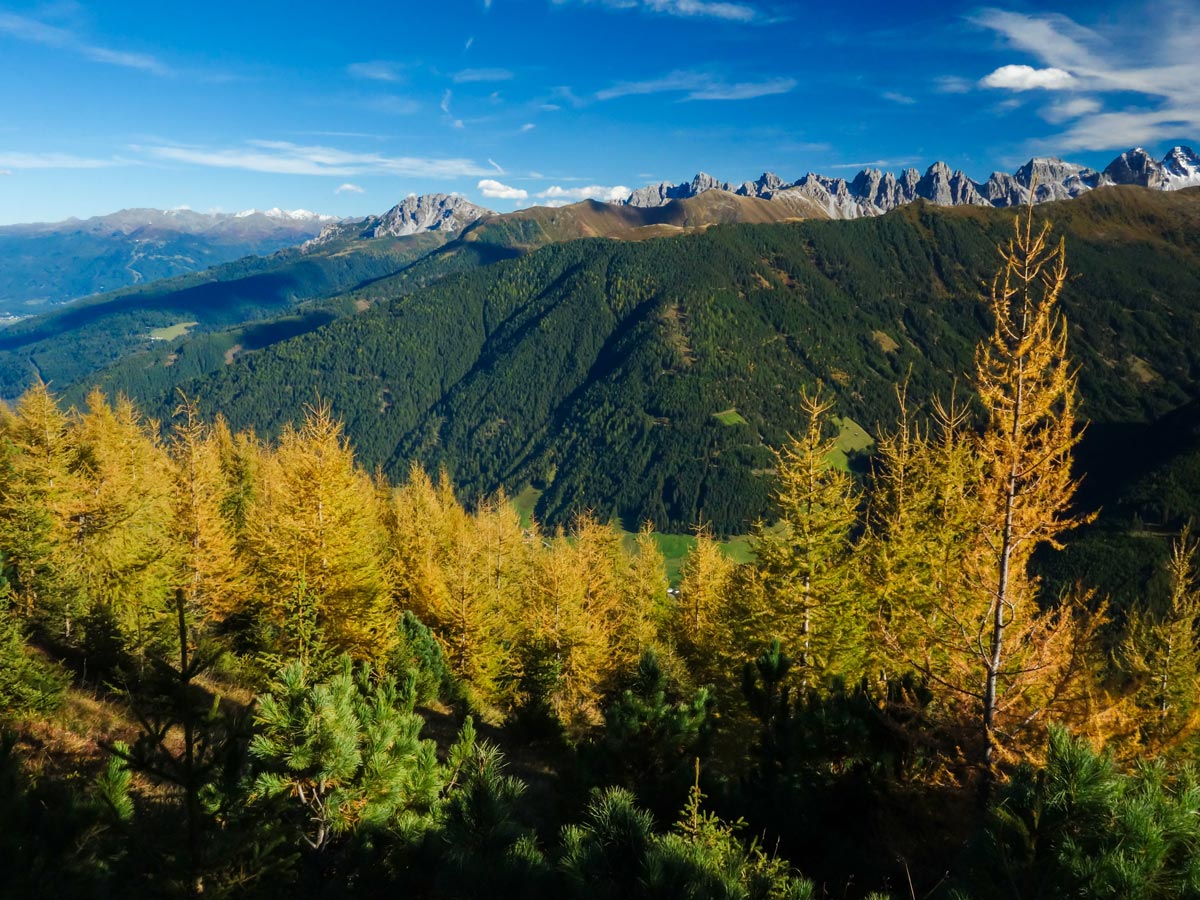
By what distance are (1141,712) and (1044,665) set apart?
1836mm

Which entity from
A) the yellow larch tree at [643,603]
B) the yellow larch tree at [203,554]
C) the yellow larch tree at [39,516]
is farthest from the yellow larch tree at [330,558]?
the yellow larch tree at [643,603]

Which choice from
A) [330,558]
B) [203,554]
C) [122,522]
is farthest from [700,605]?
[122,522]

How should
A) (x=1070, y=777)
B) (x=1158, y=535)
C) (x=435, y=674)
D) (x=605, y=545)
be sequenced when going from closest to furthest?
(x=1070, y=777)
(x=435, y=674)
(x=605, y=545)
(x=1158, y=535)

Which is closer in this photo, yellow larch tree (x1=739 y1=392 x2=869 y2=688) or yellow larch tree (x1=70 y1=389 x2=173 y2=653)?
yellow larch tree (x1=739 y1=392 x2=869 y2=688)

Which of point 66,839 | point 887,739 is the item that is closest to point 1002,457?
point 887,739

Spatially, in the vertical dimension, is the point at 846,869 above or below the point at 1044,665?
below

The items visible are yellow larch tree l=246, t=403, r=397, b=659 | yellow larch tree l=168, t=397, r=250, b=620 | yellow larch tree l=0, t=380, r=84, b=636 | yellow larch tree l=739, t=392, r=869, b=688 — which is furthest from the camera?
yellow larch tree l=168, t=397, r=250, b=620

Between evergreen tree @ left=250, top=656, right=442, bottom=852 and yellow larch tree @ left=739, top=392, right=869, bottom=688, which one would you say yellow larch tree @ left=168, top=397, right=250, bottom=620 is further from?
yellow larch tree @ left=739, top=392, right=869, bottom=688

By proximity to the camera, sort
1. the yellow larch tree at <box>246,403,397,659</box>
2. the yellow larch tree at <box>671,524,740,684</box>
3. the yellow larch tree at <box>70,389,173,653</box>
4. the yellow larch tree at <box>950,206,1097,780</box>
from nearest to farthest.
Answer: the yellow larch tree at <box>950,206,1097,780</box>, the yellow larch tree at <box>70,389,173,653</box>, the yellow larch tree at <box>246,403,397,659</box>, the yellow larch tree at <box>671,524,740,684</box>

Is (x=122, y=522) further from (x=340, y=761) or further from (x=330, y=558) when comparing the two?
(x=340, y=761)

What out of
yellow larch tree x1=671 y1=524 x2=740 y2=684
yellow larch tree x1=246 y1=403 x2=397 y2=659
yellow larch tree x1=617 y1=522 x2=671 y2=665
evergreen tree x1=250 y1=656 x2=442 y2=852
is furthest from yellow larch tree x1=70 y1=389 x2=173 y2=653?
yellow larch tree x1=671 y1=524 x2=740 y2=684

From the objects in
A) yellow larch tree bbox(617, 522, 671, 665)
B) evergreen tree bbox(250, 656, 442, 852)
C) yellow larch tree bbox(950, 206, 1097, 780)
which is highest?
yellow larch tree bbox(950, 206, 1097, 780)

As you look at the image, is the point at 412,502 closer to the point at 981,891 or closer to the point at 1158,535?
the point at 981,891

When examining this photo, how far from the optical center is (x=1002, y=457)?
11797 millimetres
